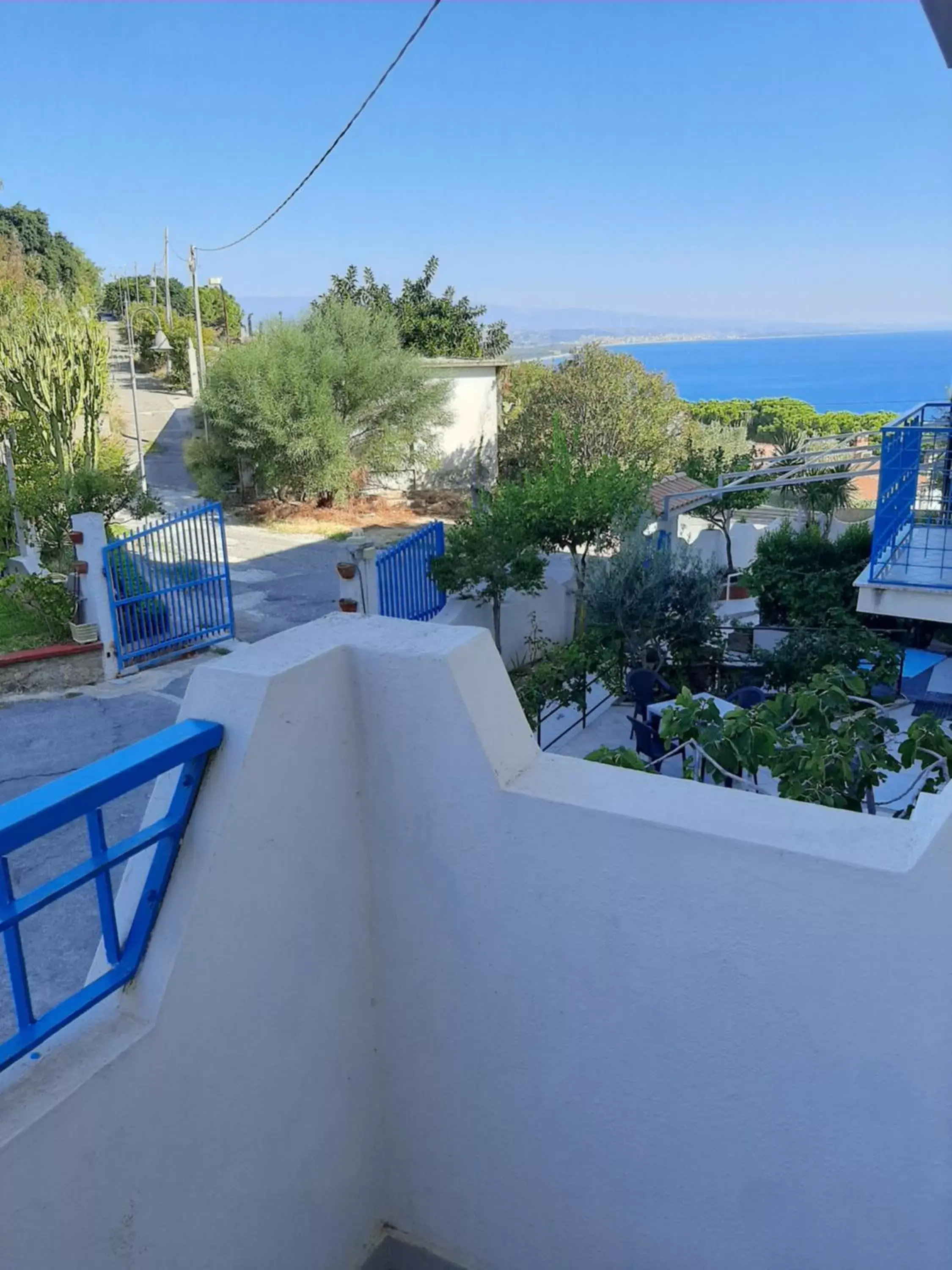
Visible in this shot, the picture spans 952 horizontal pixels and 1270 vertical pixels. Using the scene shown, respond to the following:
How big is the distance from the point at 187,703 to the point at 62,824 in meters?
0.57

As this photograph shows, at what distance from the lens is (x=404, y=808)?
251cm

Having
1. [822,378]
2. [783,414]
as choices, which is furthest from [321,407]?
[822,378]

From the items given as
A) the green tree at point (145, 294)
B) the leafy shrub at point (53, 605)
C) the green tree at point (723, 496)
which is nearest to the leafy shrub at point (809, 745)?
the leafy shrub at point (53, 605)

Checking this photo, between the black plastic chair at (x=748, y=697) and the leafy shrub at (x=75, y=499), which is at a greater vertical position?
the leafy shrub at (x=75, y=499)

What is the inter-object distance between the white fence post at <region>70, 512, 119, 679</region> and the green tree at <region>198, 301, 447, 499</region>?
10915 millimetres

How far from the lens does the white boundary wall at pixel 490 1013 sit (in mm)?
1991

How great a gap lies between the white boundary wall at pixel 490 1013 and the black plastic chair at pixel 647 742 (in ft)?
17.0

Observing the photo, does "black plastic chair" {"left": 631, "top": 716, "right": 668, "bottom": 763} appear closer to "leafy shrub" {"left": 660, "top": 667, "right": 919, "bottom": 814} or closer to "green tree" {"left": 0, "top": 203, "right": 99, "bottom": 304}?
"leafy shrub" {"left": 660, "top": 667, "right": 919, "bottom": 814}

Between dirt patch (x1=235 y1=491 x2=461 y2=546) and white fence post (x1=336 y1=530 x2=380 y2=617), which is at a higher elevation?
white fence post (x1=336 y1=530 x2=380 y2=617)

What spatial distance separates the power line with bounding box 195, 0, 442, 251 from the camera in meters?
7.85

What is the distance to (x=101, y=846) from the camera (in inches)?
75.1

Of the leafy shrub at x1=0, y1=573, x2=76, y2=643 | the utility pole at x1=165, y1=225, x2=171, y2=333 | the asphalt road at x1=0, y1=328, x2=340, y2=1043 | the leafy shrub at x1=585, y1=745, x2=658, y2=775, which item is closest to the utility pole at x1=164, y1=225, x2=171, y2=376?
the utility pole at x1=165, y1=225, x2=171, y2=333

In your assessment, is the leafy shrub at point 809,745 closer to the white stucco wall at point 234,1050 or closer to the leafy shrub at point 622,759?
the leafy shrub at point 622,759

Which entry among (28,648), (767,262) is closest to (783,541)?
(28,648)
